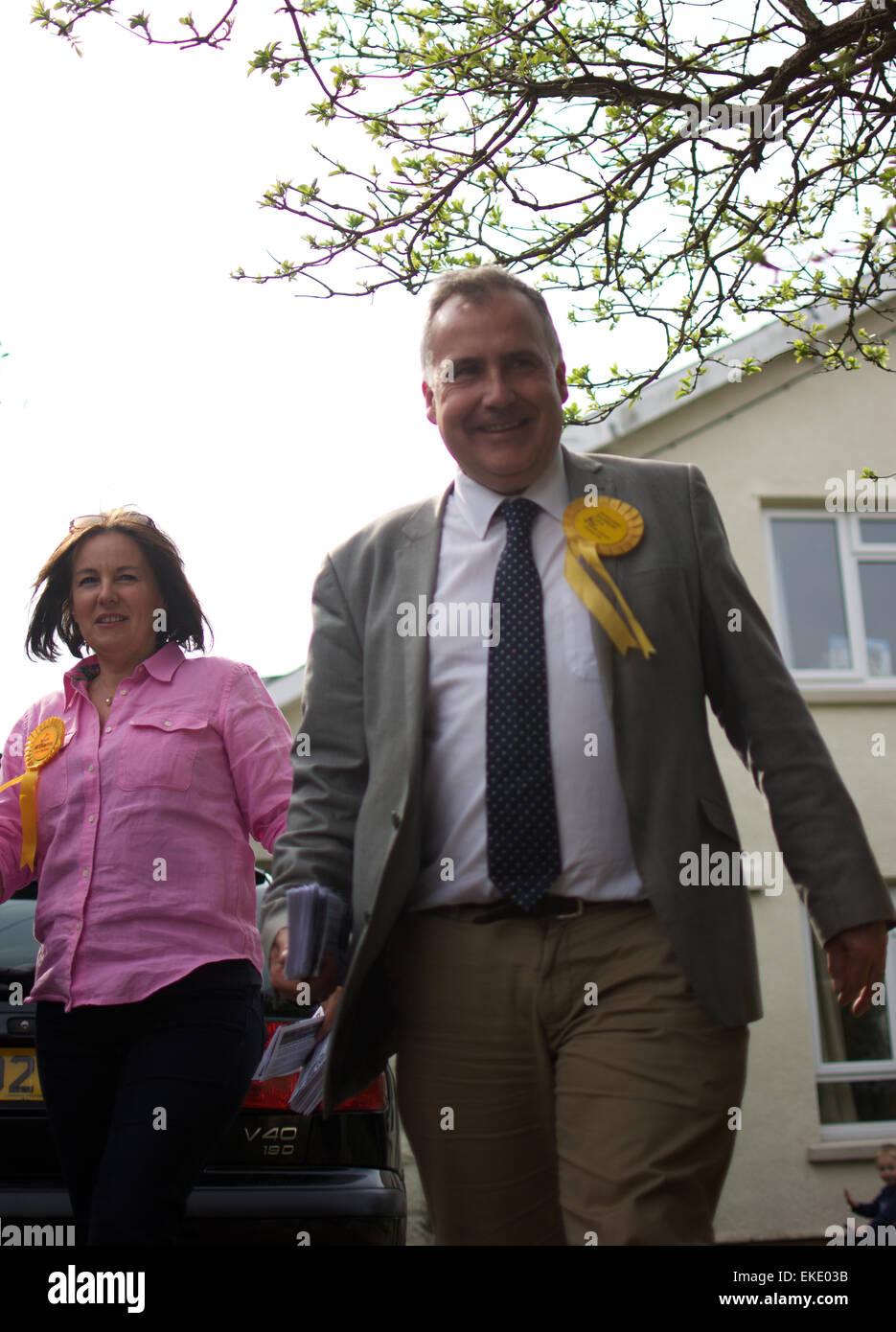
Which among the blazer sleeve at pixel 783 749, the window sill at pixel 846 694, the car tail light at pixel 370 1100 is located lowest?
the car tail light at pixel 370 1100

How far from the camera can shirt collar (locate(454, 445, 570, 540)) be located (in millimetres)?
2590

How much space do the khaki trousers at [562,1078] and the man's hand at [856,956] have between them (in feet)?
0.63

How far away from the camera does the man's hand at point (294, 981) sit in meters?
2.38

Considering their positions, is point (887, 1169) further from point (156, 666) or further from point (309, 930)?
point (309, 930)

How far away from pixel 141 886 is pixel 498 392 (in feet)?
4.24

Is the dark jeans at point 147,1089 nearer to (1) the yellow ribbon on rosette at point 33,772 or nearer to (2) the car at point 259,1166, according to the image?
(1) the yellow ribbon on rosette at point 33,772

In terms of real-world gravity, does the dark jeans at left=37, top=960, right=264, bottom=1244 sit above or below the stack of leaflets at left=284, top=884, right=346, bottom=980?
below

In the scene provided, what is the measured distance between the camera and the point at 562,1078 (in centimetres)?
224

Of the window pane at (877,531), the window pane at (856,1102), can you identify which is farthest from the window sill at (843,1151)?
the window pane at (877,531)

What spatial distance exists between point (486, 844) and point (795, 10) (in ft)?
11.5

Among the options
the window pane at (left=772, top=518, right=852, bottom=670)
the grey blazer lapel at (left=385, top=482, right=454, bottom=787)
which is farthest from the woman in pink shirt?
→ the window pane at (left=772, top=518, right=852, bottom=670)

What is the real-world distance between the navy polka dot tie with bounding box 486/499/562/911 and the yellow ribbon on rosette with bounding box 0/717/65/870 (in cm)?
130

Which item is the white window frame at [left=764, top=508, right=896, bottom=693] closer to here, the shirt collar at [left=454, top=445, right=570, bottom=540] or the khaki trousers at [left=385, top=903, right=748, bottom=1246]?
the shirt collar at [left=454, top=445, right=570, bottom=540]

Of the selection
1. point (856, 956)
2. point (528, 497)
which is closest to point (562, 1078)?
point (856, 956)
